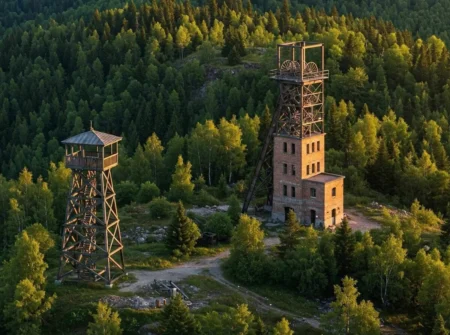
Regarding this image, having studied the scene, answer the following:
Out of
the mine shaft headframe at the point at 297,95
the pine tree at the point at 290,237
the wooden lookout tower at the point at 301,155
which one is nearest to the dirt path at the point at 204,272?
the pine tree at the point at 290,237

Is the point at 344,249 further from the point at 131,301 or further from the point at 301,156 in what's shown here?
the point at 131,301

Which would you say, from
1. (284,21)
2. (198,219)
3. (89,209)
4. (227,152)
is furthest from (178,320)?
(284,21)

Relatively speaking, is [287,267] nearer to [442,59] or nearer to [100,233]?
[100,233]

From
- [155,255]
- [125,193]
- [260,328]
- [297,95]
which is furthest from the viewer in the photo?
[125,193]

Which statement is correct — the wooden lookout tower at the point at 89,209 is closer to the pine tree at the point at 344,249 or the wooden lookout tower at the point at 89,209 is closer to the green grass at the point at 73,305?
the green grass at the point at 73,305

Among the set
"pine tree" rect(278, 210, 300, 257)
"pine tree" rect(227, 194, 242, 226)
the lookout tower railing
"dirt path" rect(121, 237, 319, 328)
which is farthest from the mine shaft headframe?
the lookout tower railing

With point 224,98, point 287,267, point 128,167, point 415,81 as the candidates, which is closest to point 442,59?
point 415,81
